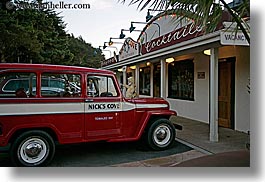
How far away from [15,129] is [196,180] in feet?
7.65

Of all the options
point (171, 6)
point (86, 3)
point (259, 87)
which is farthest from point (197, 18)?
point (86, 3)

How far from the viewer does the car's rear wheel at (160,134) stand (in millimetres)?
4887

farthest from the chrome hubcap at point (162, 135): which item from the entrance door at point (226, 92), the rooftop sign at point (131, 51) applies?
the rooftop sign at point (131, 51)

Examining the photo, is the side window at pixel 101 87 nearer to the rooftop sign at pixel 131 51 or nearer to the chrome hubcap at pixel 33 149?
the chrome hubcap at pixel 33 149

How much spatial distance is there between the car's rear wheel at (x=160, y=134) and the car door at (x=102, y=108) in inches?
24.6

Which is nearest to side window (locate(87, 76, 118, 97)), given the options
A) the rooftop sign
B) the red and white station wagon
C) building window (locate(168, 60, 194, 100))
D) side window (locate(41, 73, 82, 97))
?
the red and white station wagon

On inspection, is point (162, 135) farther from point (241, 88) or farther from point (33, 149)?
point (241, 88)

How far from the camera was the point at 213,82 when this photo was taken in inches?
213

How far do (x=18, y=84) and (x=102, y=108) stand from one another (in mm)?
1211

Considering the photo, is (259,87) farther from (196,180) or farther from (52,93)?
(52,93)

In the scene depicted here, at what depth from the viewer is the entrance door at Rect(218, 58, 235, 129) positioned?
665cm

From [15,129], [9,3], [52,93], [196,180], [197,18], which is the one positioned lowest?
[196,180]

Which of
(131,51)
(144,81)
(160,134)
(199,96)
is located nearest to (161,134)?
(160,134)

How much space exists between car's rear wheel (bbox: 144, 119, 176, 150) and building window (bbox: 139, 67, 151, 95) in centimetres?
602
